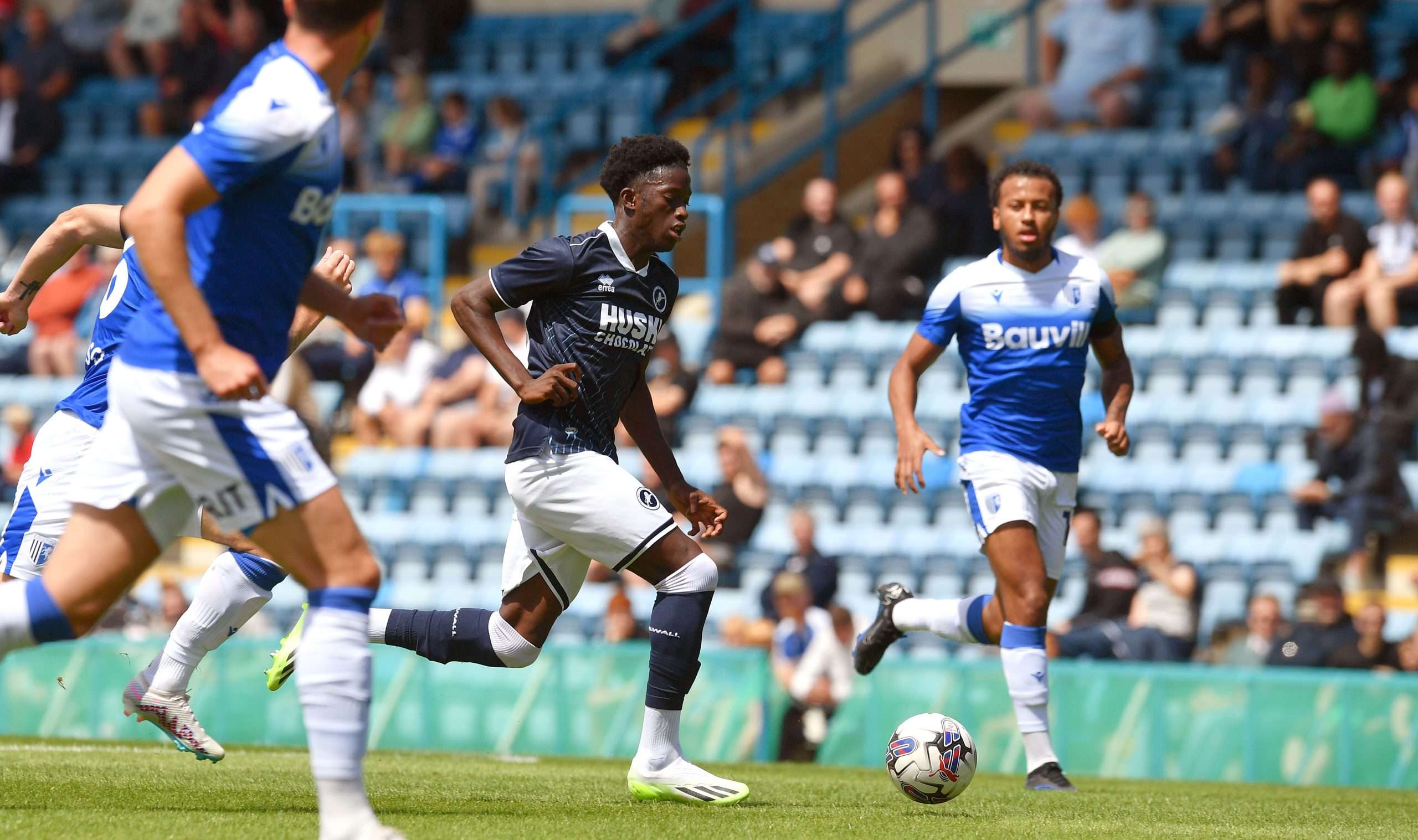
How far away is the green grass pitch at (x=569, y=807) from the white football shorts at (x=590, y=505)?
2.98 feet

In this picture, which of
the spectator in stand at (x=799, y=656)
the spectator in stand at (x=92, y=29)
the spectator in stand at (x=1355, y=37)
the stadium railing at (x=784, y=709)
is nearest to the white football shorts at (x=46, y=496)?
the stadium railing at (x=784, y=709)

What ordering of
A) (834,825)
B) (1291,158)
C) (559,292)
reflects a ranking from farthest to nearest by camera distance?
(1291,158)
(559,292)
(834,825)

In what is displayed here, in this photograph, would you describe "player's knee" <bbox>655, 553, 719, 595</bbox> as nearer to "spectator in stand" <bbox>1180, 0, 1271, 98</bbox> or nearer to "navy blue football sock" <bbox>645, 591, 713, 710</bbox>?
"navy blue football sock" <bbox>645, 591, 713, 710</bbox>

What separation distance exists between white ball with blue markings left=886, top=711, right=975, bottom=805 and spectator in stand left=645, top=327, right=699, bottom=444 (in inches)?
333

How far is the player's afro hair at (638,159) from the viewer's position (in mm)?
7207

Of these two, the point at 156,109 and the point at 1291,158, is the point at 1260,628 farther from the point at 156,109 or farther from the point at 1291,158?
the point at 156,109

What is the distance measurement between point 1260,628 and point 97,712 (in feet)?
24.8

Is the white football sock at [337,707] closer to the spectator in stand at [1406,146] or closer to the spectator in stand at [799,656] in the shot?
the spectator in stand at [799,656]

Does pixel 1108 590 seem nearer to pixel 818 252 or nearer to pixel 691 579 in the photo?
pixel 818 252

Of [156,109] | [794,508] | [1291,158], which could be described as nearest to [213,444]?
[794,508]

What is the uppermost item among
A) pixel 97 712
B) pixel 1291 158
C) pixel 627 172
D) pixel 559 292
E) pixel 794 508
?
pixel 1291 158

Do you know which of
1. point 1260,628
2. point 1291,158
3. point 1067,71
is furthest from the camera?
point 1067,71

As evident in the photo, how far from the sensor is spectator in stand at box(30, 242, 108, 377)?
18.7m

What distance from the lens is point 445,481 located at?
16734 millimetres
